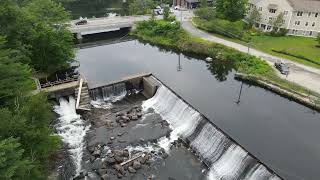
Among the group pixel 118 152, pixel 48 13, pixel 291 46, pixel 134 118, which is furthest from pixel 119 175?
pixel 291 46

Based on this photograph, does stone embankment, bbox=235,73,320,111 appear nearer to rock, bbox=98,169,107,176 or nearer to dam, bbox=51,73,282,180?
dam, bbox=51,73,282,180

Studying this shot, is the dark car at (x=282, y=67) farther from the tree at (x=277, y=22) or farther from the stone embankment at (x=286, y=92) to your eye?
the tree at (x=277, y=22)

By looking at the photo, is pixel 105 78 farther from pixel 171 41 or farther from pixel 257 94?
pixel 257 94

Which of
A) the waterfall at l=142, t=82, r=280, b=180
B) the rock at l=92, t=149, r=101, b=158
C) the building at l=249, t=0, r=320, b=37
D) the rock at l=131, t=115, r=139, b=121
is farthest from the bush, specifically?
the rock at l=92, t=149, r=101, b=158

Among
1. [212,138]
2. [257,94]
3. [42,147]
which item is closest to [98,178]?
[42,147]

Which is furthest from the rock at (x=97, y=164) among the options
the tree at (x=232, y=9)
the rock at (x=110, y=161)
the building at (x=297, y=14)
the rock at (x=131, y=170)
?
the building at (x=297, y=14)
